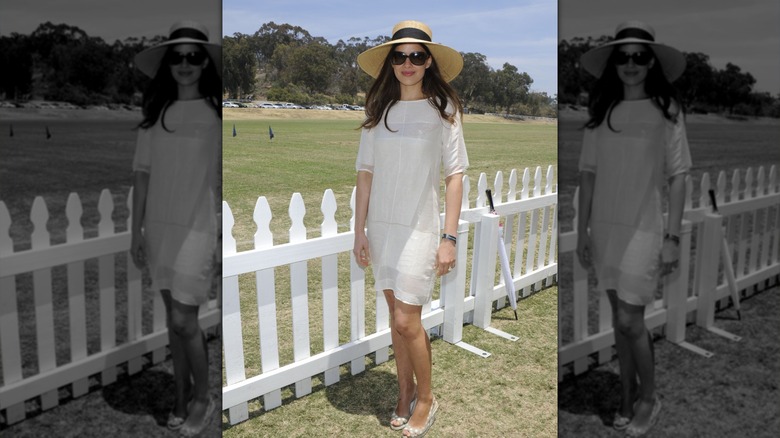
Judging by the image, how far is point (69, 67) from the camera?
0.78 metres

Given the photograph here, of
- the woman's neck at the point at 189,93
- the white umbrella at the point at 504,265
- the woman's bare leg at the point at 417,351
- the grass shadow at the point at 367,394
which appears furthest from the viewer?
the white umbrella at the point at 504,265

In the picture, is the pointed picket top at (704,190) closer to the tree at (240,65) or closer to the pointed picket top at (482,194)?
the pointed picket top at (482,194)

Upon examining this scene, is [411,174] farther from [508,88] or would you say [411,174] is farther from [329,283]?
[508,88]

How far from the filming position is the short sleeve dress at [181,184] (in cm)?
76

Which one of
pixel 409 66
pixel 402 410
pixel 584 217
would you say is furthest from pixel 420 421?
pixel 584 217

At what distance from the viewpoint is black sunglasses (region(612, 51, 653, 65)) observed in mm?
789

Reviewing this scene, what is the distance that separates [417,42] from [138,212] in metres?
2.21

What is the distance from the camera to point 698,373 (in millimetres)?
901

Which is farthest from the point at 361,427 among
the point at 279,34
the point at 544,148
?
the point at 279,34

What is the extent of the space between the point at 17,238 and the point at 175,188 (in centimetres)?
→ 26

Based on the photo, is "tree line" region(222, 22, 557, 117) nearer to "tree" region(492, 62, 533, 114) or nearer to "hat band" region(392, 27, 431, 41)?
"tree" region(492, 62, 533, 114)

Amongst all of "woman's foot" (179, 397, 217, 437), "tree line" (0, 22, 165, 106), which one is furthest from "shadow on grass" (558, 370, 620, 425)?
"tree line" (0, 22, 165, 106)

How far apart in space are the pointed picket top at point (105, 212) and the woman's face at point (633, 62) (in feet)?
2.36

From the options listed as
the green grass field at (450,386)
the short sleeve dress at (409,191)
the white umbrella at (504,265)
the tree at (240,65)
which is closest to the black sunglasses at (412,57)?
the short sleeve dress at (409,191)
